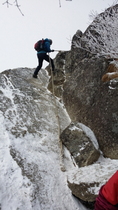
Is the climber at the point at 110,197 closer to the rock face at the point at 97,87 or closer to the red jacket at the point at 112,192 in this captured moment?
the red jacket at the point at 112,192

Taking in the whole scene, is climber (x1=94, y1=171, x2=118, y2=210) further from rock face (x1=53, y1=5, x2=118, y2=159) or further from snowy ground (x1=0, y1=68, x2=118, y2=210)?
rock face (x1=53, y1=5, x2=118, y2=159)

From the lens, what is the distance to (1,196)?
3439 millimetres

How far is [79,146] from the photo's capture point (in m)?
5.21

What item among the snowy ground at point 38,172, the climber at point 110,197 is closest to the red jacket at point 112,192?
the climber at point 110,197

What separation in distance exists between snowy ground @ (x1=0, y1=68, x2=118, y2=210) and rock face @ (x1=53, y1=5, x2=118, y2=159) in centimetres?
60

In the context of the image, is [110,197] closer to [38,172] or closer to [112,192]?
[112,192]

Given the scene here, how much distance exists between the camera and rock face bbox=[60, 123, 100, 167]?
4914 millimetres

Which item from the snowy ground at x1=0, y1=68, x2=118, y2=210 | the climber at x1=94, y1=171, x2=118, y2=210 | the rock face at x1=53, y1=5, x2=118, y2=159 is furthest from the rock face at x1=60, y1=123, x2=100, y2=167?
the climber at x1=94, y1=171, x2=118, y2=210

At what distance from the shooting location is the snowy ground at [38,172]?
363cm

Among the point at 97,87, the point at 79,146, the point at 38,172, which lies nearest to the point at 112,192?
the point at 38,172

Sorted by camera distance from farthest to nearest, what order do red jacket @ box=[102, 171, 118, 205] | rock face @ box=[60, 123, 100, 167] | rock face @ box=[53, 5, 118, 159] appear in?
rock face @ box=[53, 5, 118, 159], rock face @ box=[60, 123, 100, 167], red jacket @ box=[102, 171, 118, 205]

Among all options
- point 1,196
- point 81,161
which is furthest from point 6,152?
point 81,161

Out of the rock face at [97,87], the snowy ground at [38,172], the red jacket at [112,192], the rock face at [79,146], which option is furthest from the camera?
the rock face at [97,87]

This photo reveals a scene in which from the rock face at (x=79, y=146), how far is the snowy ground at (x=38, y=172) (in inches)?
8.2
